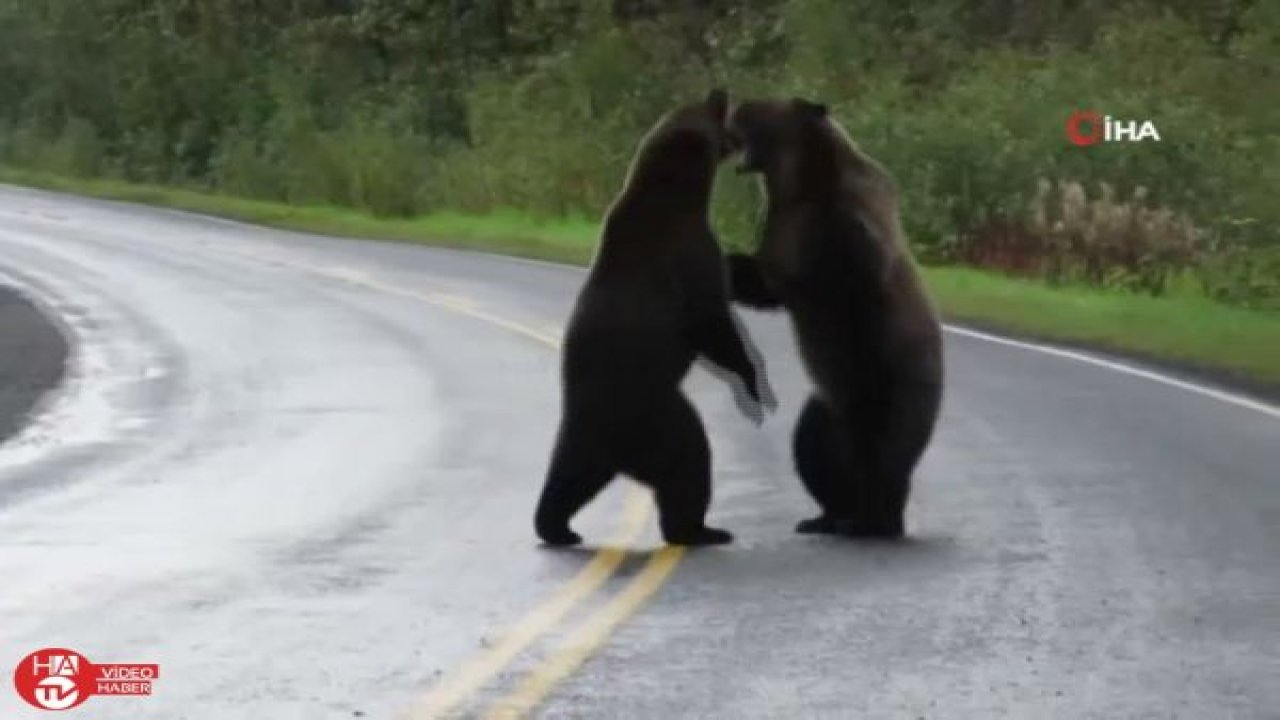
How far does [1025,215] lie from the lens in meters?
31.2

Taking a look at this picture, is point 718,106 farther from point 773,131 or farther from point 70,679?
point 70,679

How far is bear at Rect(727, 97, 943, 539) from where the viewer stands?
10.7 metres

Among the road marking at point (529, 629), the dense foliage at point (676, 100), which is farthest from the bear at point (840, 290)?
the dense foliage at point (676, 100)

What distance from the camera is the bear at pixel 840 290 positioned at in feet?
35.1

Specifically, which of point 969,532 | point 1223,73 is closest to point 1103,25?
point 1223,73

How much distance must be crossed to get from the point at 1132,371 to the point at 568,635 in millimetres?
11256

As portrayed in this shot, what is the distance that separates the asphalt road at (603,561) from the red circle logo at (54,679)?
95mm

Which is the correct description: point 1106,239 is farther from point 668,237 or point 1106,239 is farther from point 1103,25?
point 668,237

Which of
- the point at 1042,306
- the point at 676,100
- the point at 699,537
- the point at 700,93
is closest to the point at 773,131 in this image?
the point at 699,537

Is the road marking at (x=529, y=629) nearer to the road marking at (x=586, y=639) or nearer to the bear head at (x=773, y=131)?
the road marking at (x=586, y=639)

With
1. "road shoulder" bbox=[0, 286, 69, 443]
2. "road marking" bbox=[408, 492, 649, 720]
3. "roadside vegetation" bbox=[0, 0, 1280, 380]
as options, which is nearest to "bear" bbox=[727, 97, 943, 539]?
"road marking" bbox=[408, 492, 649, 720]

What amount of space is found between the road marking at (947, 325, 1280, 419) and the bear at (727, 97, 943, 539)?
6581mm

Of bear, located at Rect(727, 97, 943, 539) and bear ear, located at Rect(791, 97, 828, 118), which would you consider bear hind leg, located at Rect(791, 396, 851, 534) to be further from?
bear ear, located at Rect(791, 97, 828, 118)

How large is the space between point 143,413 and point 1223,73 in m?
19.5
